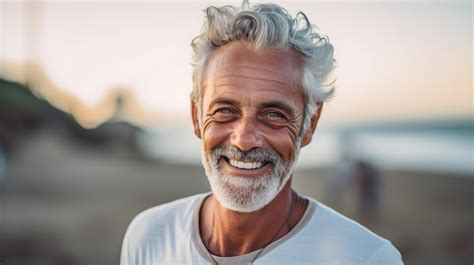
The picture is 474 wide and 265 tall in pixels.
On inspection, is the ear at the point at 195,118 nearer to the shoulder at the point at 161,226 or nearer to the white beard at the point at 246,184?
the white beard at the point at 246,184

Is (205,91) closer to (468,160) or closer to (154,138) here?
(468,160)

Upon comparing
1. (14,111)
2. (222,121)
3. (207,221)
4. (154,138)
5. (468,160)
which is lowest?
(154,138)

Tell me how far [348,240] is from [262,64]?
→ 2.07ft

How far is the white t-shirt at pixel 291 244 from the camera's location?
2152mm

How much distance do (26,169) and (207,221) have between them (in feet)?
42.7

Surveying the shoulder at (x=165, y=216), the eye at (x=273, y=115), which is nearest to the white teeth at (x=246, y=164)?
the eye at (x=273, y=115)

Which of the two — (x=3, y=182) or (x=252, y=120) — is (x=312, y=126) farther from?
(x=3, y=182)

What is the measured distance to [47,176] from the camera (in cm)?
1499

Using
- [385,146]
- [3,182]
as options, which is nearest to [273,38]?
[3,182]

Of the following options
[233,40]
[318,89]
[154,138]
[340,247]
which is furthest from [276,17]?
[154,138]

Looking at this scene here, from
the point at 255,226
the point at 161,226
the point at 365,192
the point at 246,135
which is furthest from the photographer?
the point at 365,192

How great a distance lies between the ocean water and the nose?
49.0ft

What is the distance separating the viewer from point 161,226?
243 cm

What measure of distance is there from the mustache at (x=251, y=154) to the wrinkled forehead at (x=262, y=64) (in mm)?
222
